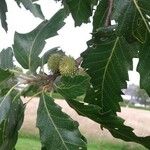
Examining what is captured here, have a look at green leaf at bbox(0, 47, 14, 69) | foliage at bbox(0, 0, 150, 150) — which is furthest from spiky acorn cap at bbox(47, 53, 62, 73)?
green leaf at bbox(0, 47, 14, 69)

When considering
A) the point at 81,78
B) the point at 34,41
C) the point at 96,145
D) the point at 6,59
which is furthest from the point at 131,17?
the point at 96,145

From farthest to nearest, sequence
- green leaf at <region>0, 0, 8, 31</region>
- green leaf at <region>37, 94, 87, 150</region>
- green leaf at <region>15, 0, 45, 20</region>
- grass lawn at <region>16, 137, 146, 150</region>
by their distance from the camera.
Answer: grass lawn at <region>16, 137, 146, 150</region> < green leaf at <region>15, 0, 45, 20</region> < green leaf at <region>0, 0, 8, 31</region> < green leaf at <region>37, 94, 87, 150</region>

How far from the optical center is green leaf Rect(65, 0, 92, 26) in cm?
143

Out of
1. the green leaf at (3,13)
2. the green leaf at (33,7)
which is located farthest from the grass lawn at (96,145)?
the green leaf at (3,13)

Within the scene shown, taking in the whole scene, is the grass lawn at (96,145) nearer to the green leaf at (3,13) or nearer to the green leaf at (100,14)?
the green leaf at (3,13)

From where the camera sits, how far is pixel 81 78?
3.80 feet

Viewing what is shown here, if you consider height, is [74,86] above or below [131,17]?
below

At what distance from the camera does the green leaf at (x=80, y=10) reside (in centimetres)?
143

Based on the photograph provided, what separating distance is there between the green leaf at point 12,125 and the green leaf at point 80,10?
30 cm

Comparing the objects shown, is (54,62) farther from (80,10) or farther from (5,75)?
(80,10)

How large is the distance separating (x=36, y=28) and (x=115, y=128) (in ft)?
1.06

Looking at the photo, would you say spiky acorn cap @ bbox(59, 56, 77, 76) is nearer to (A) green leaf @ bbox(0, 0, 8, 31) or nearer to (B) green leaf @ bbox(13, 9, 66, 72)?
(B) green leaf @ bbox(13, 9, 66, 72)

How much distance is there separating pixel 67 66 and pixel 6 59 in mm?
337

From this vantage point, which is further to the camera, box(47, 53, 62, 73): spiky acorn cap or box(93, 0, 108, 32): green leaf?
box(93, 0, 108, 32): green leaf
